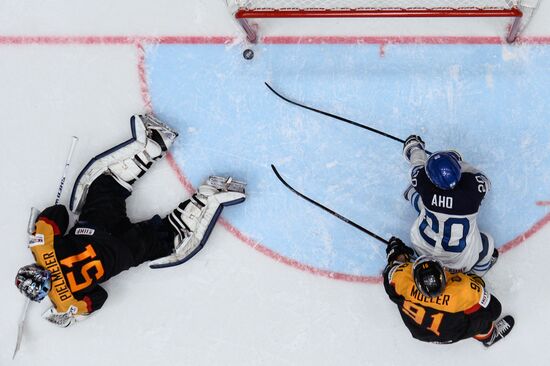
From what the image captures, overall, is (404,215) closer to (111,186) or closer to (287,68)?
(287,68)

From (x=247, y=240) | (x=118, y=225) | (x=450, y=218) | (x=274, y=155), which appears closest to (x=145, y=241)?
(x=118, y=225)

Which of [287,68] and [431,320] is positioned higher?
[287,68]

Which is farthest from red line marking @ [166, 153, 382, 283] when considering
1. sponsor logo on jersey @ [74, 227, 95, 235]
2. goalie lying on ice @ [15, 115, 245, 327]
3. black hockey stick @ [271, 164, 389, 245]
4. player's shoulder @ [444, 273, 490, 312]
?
player's shoulder @ [444, 273, 490, 312]

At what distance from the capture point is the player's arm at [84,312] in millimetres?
3396

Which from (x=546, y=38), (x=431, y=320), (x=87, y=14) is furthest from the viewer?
(x=87, y=14)

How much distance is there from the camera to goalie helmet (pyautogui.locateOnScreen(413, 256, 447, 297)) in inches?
104

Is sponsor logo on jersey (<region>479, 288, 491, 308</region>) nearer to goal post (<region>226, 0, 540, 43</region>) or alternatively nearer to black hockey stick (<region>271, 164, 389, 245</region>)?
black hockey stick (<region>271, 164, 389, 245</region>)

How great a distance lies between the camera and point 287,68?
349 centimetres

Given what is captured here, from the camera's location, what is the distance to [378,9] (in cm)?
311

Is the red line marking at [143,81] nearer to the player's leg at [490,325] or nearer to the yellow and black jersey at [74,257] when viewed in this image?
the yellow and black jersey at [74,257]

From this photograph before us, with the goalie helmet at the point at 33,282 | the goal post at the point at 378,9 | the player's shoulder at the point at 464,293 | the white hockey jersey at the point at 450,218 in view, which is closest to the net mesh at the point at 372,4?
the goal post at the point at 378,9

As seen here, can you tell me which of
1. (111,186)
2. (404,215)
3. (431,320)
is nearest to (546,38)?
(404,215)

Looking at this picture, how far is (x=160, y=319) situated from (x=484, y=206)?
6.78 ft

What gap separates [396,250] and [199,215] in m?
1.14
